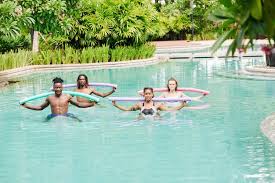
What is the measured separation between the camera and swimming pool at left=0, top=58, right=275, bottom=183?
9.43 m

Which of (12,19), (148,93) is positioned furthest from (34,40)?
(148,93)

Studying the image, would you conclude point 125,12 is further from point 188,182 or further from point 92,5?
point 188,182

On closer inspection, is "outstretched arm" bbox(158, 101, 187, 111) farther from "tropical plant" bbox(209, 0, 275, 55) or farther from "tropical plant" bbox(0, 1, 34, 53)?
"tropical plant" bbox(0, 1, 34, 53)

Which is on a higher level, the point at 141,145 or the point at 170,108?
the point at 170,108

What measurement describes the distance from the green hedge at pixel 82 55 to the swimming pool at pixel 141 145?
1249cm

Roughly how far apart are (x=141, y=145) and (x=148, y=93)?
8.98 ft

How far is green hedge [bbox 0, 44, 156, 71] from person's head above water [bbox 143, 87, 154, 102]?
55.4 ft

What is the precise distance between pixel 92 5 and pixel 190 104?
753 inches

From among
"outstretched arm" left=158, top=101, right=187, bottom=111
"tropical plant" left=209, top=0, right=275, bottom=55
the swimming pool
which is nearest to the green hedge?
the swimming pool

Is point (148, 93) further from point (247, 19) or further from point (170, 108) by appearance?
point (247, 19)

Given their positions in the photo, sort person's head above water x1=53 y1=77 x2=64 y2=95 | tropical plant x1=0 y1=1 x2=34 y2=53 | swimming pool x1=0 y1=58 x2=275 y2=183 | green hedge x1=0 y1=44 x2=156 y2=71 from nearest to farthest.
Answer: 1. swimming pool x1=0 y1=58 x2=275 y2=183
2. person's head above water x1=53 y1=77 x2=64 y2=95
3. tropical plant x1=0 y1=1 x2=34 y2=53
4. green hedge x1=0 y1=44 x2=156 y2=71

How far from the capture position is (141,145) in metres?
11.9

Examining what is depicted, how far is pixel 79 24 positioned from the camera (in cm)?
→ 3597

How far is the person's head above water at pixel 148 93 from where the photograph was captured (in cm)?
1449
